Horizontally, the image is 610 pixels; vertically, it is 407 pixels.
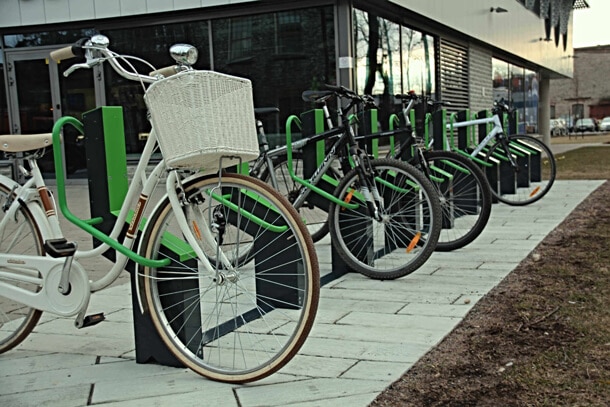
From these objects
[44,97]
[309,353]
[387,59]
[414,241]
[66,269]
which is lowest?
[309,353]

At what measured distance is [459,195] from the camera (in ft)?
20.0

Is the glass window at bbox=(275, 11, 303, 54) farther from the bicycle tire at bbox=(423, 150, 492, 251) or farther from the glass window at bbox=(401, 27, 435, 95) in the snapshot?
the bicycle tire at bbox=(423, 150, 492, 251)

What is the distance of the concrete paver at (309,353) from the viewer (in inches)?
115

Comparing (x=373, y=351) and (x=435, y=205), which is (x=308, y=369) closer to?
(x=373, y=351)

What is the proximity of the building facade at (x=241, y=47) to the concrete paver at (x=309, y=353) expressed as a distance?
22.8 ft

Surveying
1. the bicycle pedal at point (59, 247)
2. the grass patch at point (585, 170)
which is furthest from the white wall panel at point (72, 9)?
the bicycle pedal at point (59, 247)

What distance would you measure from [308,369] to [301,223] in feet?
2.33

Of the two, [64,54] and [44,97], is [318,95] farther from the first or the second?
[44,97]

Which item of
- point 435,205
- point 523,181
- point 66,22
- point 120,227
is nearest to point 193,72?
point 120,227

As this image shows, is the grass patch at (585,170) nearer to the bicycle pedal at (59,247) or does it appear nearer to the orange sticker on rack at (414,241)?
the orange sticker on rack at (414,241)

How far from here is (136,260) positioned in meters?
2.99

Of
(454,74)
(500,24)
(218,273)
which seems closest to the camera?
(218,273)

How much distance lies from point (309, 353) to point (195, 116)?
1.27m

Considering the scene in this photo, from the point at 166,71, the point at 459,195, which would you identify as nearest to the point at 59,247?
the point at 166,71
